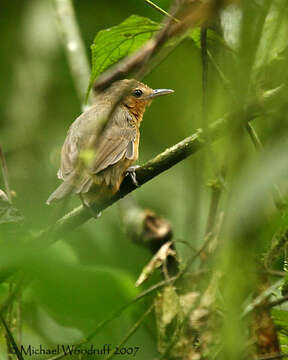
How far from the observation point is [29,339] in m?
2.93

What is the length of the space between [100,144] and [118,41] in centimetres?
59

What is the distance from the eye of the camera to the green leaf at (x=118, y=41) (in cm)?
256

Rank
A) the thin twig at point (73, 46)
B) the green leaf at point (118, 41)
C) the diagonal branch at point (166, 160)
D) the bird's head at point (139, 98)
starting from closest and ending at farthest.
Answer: the diagonal branch at point (166, 160) < the green leaf at point (118, 41) < the bird's head at point (139, 98) < the thin twig at point (73, 46)

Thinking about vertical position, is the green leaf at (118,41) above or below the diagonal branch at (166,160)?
above

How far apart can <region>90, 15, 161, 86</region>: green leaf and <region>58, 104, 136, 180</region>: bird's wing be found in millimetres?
456

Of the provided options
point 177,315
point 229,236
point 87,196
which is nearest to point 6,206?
point 177,315

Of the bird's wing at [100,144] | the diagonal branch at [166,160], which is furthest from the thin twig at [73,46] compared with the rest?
the diagonal branch at [166,160]

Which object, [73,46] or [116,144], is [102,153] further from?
[73,46]

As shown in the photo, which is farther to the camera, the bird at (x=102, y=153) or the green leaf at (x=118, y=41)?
the bird at (x=102, y=153)

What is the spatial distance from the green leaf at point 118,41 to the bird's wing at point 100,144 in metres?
0.46

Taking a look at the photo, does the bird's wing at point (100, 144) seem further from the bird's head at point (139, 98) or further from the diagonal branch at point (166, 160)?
the bird's head at point (139, 98)

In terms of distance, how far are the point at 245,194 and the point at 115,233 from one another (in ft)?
12.4

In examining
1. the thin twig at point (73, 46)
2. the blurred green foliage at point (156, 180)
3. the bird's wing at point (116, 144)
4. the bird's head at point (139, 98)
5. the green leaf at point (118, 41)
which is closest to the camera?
the blurred green foliage at point (156, 180)

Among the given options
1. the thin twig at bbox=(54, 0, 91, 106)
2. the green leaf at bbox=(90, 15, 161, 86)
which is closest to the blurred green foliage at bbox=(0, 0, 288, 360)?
the green leaf at bbox=(90, 15, 161, 86)
